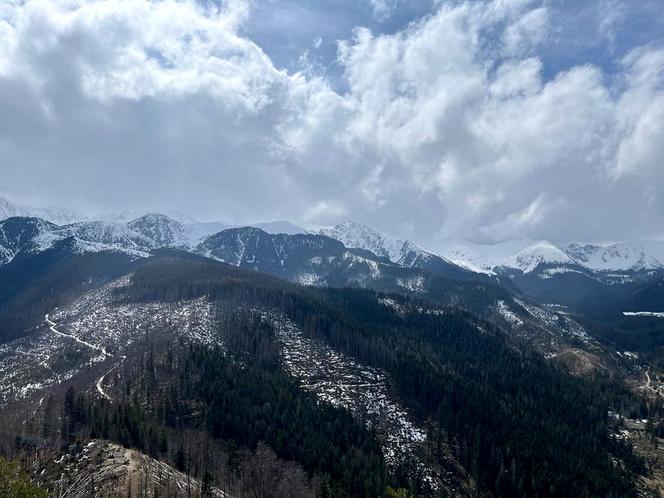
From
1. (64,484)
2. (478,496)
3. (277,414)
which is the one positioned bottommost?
(478,496)

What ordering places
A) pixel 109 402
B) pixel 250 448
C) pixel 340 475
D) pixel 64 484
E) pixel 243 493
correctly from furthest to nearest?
1. pixel 109 402
2. pixel 250 448
3. pixel 340 475
4. pixel 243 493
5. pixel 64 484

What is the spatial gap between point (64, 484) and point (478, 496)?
119714 mm

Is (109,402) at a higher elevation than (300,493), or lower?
higher

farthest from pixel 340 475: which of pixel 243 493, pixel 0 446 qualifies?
pixel 0 446

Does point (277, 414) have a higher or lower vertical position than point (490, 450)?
higher

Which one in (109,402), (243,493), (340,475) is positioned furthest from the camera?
(109,402)

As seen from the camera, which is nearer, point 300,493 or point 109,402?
point 300,493

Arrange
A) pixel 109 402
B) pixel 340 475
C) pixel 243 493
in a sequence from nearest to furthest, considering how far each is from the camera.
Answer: pixel 243 493
pixel 340 475
pixel 109 402

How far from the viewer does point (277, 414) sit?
572ft

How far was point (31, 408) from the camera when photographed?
180m

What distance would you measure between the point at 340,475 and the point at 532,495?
6418 centimetres

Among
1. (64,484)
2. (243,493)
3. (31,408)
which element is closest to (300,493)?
(243,493)

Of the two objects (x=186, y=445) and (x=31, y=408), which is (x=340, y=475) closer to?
(x=186, y=445)

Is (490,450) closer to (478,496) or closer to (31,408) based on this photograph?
(478,496)
